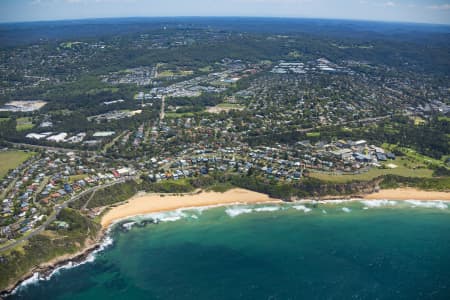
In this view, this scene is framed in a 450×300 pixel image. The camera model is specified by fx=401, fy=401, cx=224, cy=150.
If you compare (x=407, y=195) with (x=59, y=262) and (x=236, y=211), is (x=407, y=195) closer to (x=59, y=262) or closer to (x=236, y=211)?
(x=236, y=211)

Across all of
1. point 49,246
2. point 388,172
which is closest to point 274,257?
point 49,246

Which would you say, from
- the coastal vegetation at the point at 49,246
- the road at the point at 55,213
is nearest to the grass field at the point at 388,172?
the road at the point at 55,213

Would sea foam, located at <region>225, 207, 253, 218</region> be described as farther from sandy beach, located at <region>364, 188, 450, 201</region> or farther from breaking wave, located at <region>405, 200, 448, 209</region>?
breaking wave, located at <region>405, 200, 448, 209</region>

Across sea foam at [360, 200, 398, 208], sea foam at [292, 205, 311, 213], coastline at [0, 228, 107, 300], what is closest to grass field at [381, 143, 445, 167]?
sea foam at [360, 200, 398, 208]

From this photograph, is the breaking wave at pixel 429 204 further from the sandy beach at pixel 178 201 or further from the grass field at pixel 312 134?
the grass field at pixel 312 134

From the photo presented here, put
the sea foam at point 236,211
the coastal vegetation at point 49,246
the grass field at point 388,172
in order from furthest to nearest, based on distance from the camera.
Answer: the grass field at point 388,172
the sea foam at point 236,211
the coastal vegetation at point 49,246

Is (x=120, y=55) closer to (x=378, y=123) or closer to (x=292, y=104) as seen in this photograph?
(x=292, y=104)
